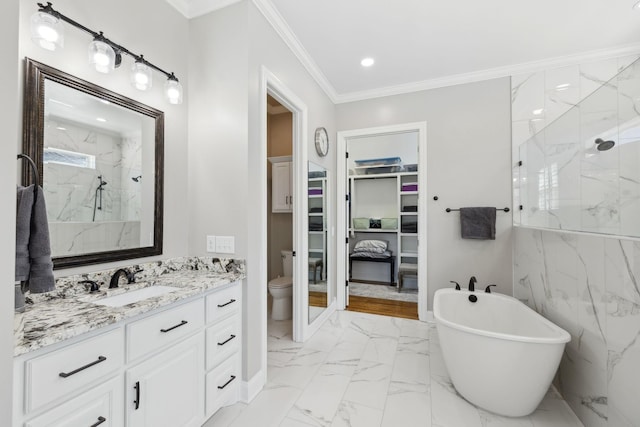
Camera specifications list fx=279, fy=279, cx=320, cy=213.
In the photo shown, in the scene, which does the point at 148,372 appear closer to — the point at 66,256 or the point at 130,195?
the point at 66,256

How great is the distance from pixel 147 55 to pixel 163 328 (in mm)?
1665

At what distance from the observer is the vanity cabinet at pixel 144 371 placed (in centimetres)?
89

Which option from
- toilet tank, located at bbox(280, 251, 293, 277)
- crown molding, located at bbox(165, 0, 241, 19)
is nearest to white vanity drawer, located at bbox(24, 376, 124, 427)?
crown molding, located at bbox(165, 0, 241, 19)

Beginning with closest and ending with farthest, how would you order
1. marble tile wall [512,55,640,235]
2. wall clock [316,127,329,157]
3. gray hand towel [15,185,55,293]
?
gray hand towel [15,185,55,293] < marble tile wall [512,55,640,235] < wall clock [316,127,329,157]

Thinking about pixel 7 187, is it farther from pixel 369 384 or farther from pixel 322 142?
pixel 322 142

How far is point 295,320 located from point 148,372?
162 cm

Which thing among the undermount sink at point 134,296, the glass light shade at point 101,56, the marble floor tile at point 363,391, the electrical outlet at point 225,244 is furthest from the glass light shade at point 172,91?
the marble floor tile at point 363,391

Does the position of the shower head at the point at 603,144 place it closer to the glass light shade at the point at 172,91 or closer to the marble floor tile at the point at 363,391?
the marble floor tile at the point at 363,391

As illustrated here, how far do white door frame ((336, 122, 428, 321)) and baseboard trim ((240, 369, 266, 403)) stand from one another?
1821 mm

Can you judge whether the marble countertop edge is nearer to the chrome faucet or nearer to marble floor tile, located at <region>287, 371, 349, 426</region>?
the chrome faucet

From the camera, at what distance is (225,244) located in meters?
1.90

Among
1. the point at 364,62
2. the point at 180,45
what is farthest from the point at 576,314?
the point at 180,45

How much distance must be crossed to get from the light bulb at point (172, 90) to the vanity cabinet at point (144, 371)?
1232 mm

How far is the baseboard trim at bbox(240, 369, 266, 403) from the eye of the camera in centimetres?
183
